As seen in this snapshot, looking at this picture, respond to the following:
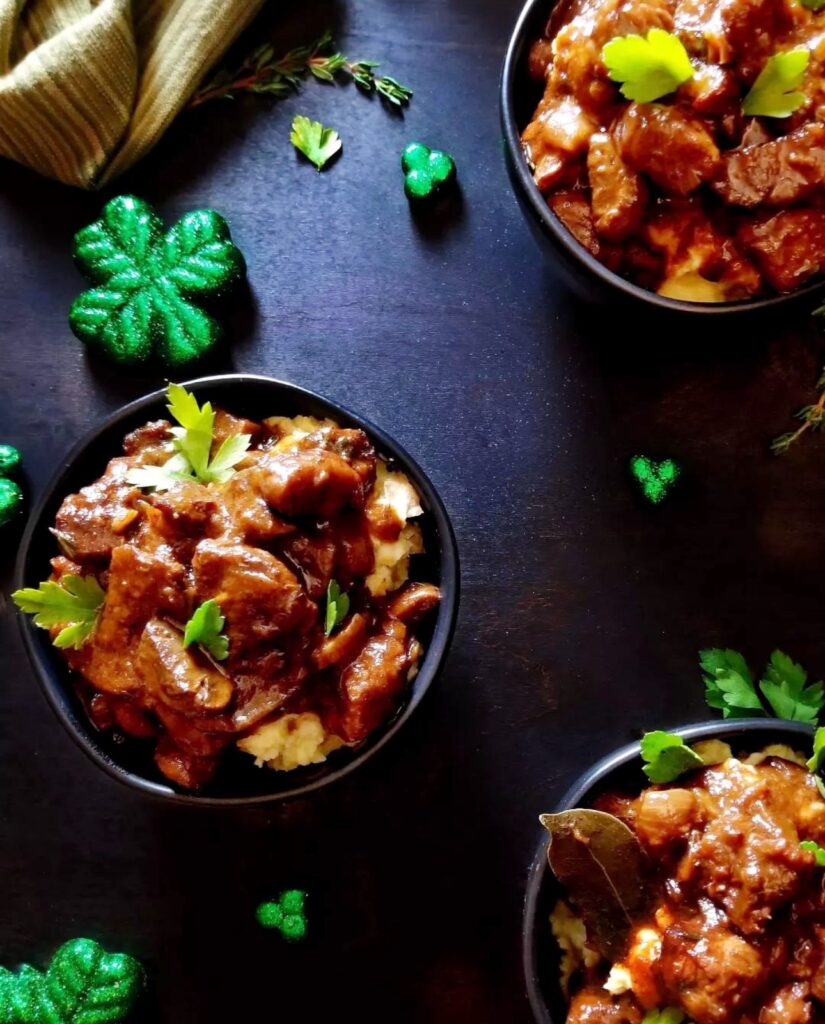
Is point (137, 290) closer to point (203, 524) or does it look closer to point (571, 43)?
point (203, 524)

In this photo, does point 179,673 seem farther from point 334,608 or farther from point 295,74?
point 295,74

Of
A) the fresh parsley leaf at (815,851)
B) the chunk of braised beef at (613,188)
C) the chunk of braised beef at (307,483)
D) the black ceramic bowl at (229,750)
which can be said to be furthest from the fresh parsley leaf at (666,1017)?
the chunk of braised beef at (613,188)

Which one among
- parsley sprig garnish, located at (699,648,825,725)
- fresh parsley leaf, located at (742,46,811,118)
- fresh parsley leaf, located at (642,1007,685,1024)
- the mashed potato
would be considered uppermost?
fresh parsley leaf, located at (742,46,811,118)

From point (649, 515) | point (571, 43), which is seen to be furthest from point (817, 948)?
point (571, 43)

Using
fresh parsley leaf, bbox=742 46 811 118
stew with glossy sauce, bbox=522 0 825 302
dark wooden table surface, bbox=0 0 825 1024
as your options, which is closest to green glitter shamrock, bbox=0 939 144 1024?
dark wooden table surface, bbox=0 0 825 1024

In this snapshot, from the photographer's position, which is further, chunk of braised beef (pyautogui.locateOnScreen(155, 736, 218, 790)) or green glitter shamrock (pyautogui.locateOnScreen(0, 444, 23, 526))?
green glitter shamrock (pyautogui.locateOnScreen(0, 444, 23, 526))

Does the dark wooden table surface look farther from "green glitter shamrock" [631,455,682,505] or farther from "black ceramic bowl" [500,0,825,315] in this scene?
"black ceramic bowl" [500,0,825,315]
